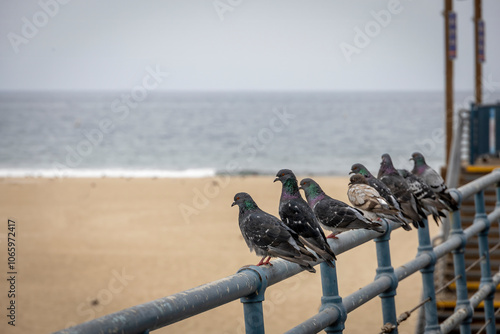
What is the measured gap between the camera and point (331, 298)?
2363 millimetres

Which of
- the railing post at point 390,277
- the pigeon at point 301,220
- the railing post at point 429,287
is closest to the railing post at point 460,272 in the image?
the railing post at point 429,287

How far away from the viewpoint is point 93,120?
88.4 metres

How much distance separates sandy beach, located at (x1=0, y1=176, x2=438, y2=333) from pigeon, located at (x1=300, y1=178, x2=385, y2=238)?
7.22 m

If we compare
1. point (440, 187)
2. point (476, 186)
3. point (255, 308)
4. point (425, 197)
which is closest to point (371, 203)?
point (425, 197)

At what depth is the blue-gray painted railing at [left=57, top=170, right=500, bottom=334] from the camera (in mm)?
1488

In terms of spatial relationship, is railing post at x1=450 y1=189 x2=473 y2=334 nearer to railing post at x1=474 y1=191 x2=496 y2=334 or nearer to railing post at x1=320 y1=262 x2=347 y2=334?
railing post at x1=474 y1=191 x2=496 y2=334

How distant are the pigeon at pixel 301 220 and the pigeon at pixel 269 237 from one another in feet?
0.25

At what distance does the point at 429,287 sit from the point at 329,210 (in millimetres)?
754

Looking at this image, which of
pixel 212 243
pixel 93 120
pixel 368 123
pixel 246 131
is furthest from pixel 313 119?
pixel 212 243

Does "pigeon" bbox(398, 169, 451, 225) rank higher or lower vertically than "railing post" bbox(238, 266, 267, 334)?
higher

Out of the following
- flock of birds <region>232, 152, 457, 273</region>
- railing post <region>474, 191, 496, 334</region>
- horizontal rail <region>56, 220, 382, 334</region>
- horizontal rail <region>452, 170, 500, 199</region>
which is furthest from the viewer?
railing post <region>474, 191, 496, 334</region>

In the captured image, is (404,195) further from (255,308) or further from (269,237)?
(255,308)

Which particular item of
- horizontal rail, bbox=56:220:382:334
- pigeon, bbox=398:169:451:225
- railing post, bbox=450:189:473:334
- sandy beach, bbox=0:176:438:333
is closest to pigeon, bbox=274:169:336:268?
horizontal rail, bbox=56:220:382:334

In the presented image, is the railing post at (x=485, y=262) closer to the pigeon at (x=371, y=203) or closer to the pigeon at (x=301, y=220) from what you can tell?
the pigeon at (x=371, y=203)
